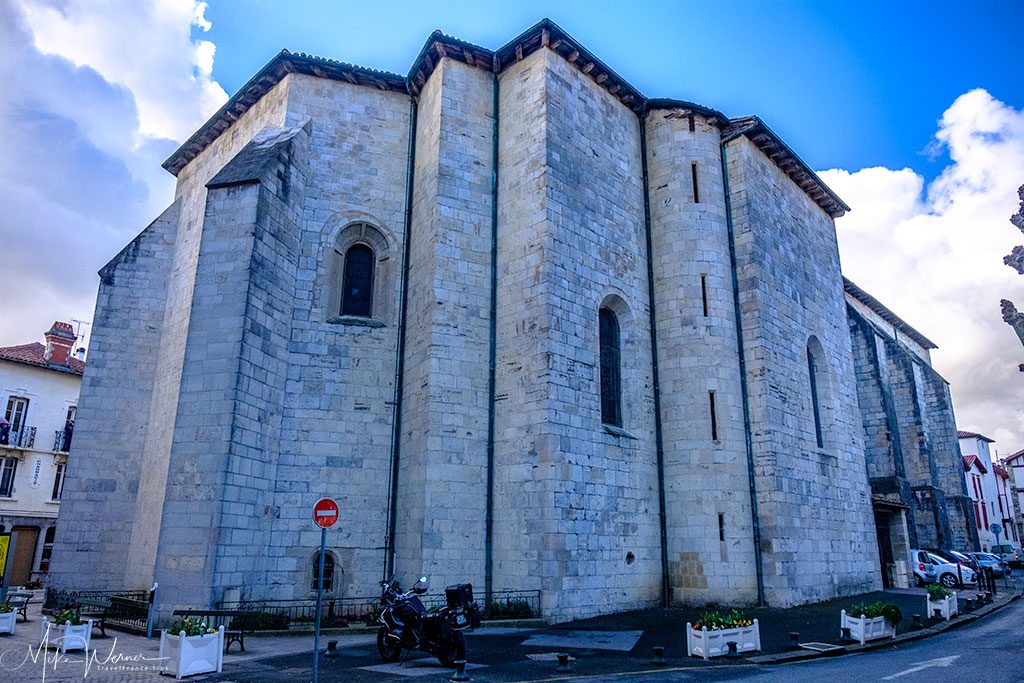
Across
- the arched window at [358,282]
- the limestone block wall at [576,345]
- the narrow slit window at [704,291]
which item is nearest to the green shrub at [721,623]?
the limestone block wall at [576,345]

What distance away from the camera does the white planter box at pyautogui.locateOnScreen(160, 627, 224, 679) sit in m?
8.37

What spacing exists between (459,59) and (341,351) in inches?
319

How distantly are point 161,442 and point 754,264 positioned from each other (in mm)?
15480

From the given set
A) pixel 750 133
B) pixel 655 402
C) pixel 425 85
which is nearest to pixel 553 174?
pixel 425 85

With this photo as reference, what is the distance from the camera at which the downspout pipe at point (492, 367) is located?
46.6ft

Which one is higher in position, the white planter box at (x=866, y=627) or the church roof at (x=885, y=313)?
the church roof at (x=885, y=313)

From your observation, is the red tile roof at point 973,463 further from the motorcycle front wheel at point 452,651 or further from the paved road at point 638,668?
the motorcycle front wheel at point 452,651

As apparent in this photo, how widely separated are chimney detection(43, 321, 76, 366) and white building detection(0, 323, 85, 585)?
56 centimetres

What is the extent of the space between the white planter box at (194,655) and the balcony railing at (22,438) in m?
22.5

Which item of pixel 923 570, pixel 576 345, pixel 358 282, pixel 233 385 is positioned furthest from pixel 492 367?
pixel 923 570

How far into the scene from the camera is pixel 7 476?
26109 mm

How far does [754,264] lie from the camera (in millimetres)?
18656

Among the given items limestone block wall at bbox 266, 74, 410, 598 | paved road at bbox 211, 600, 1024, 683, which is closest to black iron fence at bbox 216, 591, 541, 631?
limestone block wall at bbox 266, 74, 410, 598

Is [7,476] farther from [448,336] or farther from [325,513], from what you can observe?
[325,513]
